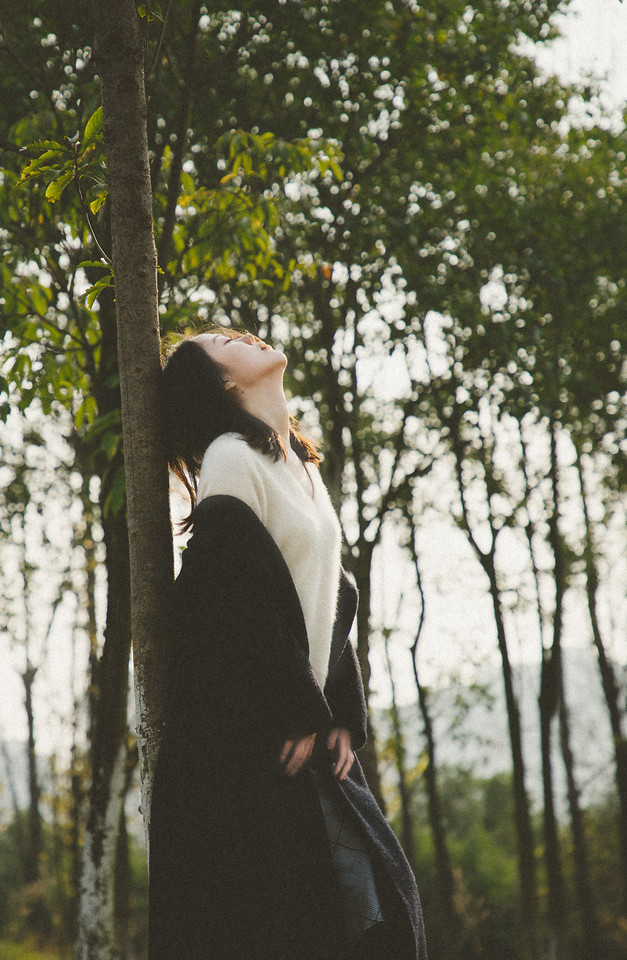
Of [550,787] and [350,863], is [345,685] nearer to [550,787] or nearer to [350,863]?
[350,863]

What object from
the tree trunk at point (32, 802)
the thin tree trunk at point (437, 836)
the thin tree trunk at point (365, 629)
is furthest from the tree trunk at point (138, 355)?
the tree trunk at point (32, 802)

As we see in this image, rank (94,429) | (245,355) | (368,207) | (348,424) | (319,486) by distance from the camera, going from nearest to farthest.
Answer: (245,355)
(319,486)
(94,429)
(368,207)
(348,424)

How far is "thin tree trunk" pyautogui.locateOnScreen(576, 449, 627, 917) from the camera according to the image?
16125 mm

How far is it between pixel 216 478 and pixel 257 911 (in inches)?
40.3

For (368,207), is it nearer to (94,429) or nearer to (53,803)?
(94,429)

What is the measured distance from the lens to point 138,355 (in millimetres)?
2203

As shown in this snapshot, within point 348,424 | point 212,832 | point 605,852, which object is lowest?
point 605,852

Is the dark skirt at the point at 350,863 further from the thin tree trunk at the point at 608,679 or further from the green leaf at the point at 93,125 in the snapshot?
the thin tree trunk at the point at 608,679

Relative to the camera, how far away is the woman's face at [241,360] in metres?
2.38

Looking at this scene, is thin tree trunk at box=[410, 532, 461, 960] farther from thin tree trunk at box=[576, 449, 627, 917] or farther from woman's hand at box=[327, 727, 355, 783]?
woman's hand at box=[327, 727, 355, 783]

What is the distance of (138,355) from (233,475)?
0.44m

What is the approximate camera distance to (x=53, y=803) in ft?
54.1

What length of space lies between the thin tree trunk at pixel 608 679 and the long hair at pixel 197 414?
1439 cm

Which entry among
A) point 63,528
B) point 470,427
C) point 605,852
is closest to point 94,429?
point 470,427
